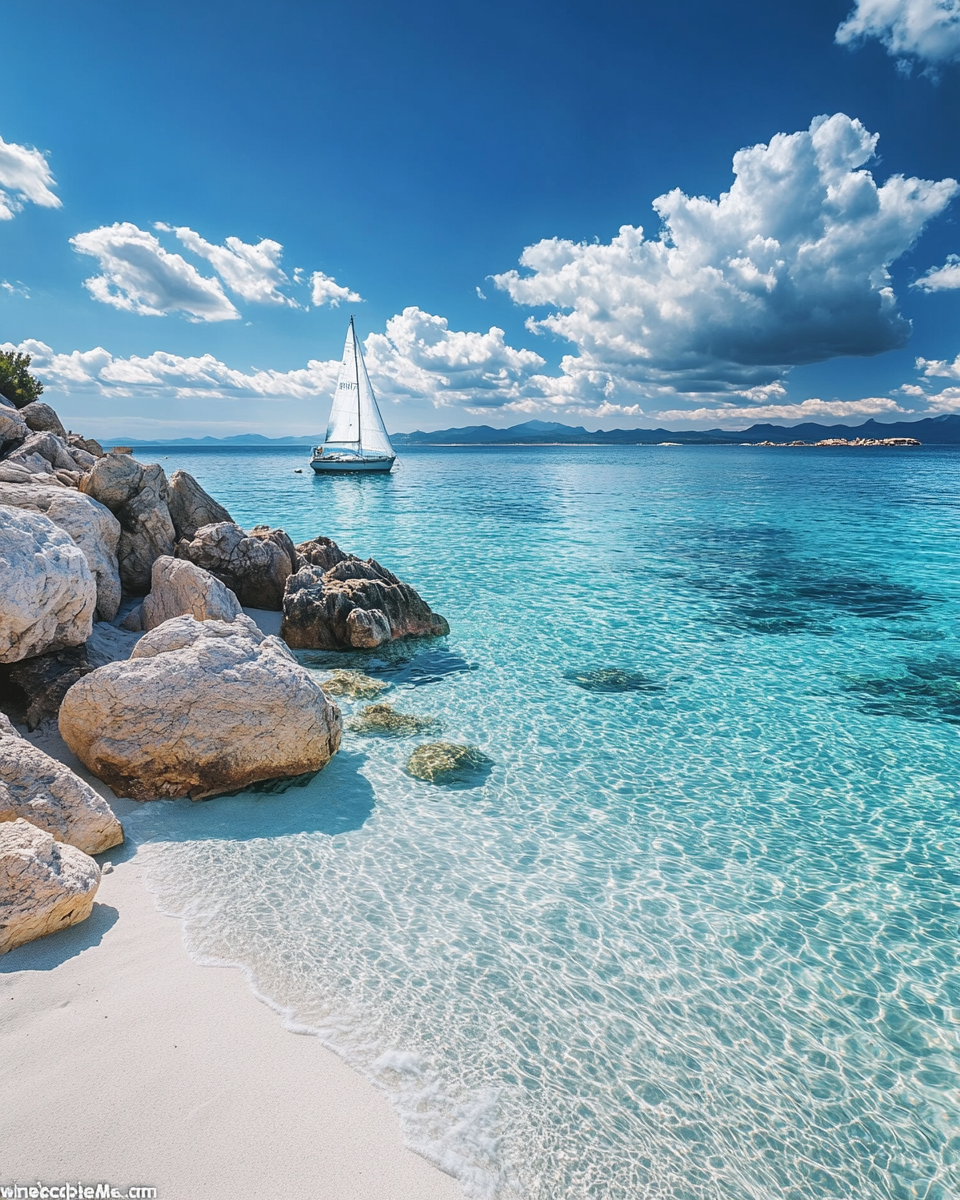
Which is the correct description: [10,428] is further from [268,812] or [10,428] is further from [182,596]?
[268,812]

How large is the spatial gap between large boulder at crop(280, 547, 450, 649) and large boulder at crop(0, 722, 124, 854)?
309 inches

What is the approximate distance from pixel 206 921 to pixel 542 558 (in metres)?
22.0

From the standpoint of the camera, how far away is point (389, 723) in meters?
10.7

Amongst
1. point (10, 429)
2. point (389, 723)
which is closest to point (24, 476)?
point (10, 429)

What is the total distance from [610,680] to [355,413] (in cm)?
7177

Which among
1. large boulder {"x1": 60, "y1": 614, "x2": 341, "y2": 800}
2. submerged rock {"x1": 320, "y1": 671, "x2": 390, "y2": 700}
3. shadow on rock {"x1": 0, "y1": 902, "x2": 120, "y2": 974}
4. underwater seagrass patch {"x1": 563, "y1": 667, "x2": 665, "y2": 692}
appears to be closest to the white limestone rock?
large boulder {"x1": 60, "y1": 614, "x2": 341, "y2": 800}

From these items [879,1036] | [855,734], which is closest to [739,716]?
[855,734]

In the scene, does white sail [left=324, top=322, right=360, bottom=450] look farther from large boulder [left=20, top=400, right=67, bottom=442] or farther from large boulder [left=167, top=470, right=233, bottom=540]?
large boulder [left=167, top=470, right=233, bottom=540]

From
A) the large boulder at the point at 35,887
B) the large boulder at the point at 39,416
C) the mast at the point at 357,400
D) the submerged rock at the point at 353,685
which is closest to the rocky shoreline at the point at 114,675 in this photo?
the large boulder at the point at 35,887

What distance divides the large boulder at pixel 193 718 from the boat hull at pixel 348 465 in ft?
234

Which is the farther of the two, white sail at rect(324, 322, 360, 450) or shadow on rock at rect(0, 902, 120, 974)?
white sail at rect(324, 322, 360, 450)

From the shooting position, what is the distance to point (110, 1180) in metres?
3.48

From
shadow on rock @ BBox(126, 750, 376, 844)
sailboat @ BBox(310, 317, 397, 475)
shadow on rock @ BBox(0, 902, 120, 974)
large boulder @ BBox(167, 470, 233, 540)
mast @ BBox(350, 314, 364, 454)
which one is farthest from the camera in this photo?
sailboat @ BBox(310, 317, 397, 475)

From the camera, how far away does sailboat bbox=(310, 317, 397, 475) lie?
248 ft
